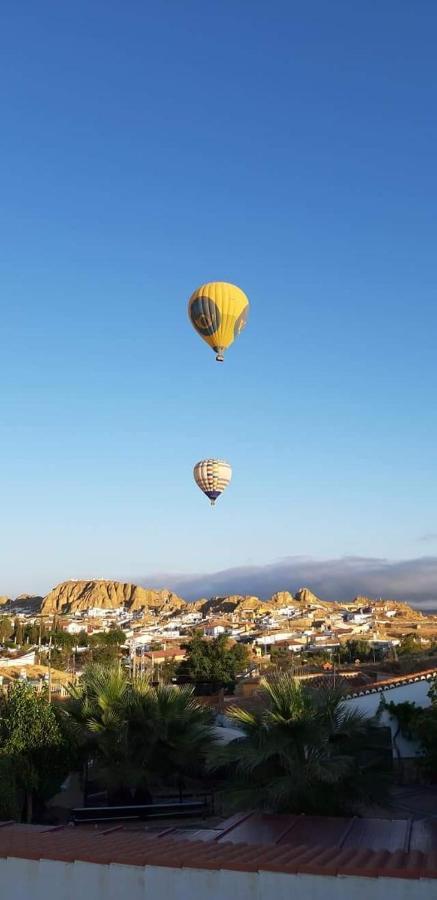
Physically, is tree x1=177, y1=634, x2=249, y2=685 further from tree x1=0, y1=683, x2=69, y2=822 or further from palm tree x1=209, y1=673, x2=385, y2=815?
palm tree x1=209, y1=673, x2=385, y2=815

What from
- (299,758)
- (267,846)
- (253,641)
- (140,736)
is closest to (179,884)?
(267,846)

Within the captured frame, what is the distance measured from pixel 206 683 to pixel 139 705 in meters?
24.1

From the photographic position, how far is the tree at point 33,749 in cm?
1470

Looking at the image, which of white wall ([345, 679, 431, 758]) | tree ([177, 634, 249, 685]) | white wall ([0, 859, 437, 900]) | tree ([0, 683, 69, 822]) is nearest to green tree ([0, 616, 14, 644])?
tree ([177, 634, 249, 685])

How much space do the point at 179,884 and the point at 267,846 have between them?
1.30 meters

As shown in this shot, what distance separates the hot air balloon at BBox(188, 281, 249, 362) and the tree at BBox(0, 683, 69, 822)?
17.0 m

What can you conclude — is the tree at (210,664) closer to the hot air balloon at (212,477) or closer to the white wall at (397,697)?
the hot air balloon at (212,477)

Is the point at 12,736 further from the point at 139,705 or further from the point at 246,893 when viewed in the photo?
the point at 246,893

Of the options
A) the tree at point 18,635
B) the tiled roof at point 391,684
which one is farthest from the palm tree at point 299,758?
the tree at point 18,635

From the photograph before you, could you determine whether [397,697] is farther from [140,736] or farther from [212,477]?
[212,477]

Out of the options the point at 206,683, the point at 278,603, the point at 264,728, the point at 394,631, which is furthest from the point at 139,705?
the point at 278,603

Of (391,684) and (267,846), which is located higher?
(391,684)

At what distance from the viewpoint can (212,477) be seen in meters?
35.1

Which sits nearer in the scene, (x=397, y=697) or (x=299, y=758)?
(x=299, y=758)
